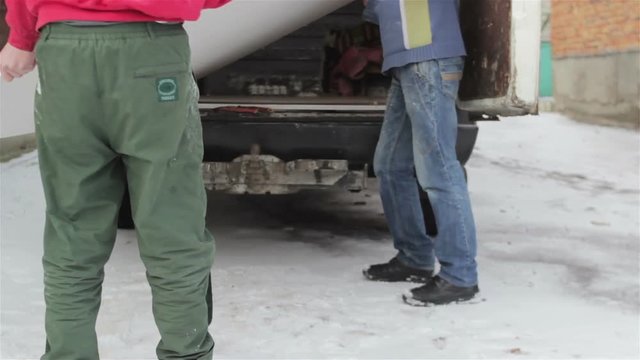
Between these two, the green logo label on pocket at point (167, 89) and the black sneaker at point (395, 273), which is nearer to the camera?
the green logo label on pocket at point (167, 89)

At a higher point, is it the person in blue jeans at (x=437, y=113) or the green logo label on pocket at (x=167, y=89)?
the green logo label on pocket at (x=167, y=89)

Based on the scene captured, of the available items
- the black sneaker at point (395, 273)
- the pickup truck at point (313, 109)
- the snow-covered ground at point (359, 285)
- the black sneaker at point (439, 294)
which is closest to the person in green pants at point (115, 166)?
the snow-covered ground at point (359, 285)

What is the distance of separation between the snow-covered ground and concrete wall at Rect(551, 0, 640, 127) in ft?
14.7

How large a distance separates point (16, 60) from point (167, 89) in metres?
→ 0.39

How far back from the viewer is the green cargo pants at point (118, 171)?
159cm

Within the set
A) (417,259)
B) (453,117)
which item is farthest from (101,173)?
(417,259)

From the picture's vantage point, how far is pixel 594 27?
10.3m

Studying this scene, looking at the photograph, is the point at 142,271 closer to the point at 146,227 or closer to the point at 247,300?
the point at 247,300

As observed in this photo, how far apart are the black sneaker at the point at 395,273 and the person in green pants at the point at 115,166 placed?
1.49m

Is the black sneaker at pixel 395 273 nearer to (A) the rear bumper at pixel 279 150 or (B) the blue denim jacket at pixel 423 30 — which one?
(A) the rear bumper at pixel 279 150

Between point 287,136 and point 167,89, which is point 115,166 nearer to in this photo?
point 167,89

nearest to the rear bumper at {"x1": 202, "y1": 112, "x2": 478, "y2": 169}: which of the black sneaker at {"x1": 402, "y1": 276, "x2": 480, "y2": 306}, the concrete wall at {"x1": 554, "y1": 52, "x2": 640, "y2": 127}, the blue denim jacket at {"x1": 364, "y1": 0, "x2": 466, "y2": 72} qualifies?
the blue denim jacket at {"x1": 364, "y1": 0, "x2": 466, "y2": 72}

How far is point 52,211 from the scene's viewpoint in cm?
173

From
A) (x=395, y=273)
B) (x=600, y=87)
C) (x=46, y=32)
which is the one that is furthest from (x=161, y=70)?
(x=600, y=87)
